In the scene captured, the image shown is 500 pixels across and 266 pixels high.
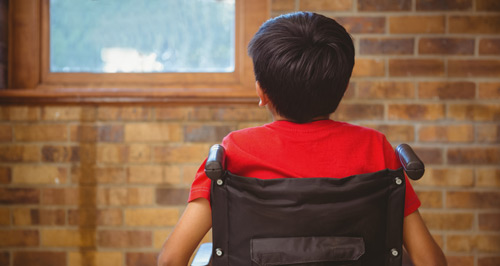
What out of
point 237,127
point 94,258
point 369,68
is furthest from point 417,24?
point 94,258

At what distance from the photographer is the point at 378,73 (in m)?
1.54

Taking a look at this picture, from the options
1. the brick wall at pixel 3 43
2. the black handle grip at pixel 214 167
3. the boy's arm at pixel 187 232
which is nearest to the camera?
the black handle grip at pixel 214 167

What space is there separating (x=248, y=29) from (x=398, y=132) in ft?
2.57

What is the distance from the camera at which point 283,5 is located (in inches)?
60.5

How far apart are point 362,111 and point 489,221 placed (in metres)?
0.70

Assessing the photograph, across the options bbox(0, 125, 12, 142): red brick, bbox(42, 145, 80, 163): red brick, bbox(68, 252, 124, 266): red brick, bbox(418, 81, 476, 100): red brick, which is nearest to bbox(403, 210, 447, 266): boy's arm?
bbox(418, 81, 476, 100): red brick

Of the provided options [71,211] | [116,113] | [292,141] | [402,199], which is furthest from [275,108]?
[71,211]

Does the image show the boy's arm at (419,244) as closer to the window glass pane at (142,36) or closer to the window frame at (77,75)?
the window frame at (77,75)

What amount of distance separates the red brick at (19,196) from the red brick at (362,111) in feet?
4.40

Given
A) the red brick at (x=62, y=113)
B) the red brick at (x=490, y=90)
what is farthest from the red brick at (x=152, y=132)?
the red brick at (x=490, y=90)

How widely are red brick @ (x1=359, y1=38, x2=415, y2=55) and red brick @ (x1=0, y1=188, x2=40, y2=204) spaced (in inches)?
60.4

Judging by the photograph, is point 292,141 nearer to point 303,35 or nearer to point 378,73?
point 303,35

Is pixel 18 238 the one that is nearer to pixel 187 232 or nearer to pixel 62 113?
pixel 62 113

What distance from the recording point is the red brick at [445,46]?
153 cm
